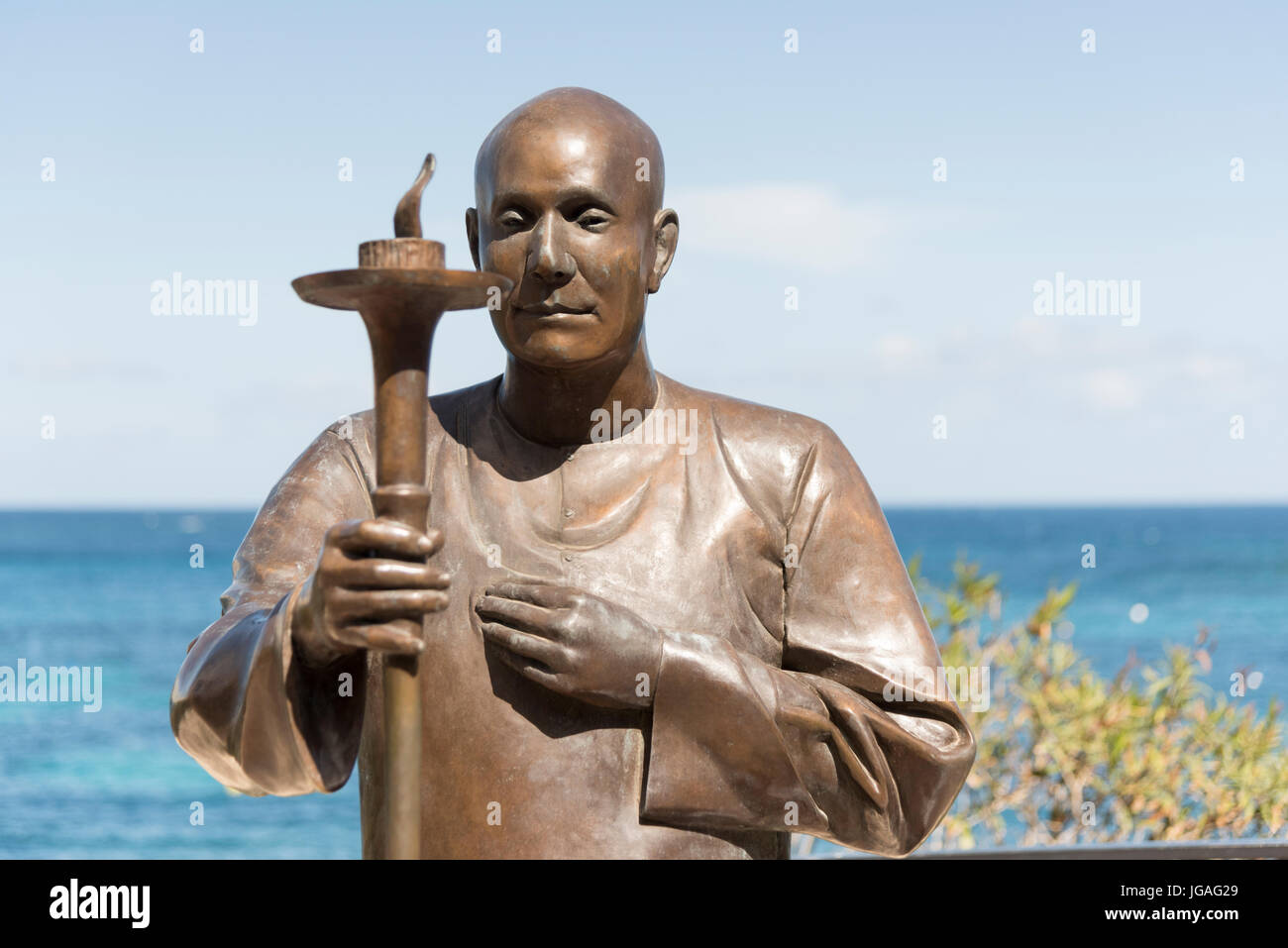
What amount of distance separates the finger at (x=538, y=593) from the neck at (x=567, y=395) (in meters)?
0.47

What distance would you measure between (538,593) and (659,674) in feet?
1.06

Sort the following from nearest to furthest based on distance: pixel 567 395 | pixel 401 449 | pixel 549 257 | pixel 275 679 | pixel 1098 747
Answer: pixel 401 449 < pixel 275 679 < pixel 549 257 < pixel 567 395 < pixel 1098 747

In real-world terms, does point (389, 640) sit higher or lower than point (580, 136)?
lower

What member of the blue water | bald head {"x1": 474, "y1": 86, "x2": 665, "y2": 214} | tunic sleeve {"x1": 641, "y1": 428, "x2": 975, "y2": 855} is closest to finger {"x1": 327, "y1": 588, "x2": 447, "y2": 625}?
tunic sleeve {"x1": 641, "y1": 428, "x2": 975, "y2": 855}

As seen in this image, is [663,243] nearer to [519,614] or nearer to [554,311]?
[554,311]

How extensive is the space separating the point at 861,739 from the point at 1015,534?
68.2m

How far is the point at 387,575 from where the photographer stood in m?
3.17

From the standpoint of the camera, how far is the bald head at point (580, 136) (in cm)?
396

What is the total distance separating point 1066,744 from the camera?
8.77 meters

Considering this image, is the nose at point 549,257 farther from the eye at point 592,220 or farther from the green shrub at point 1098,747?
the green shrub at point 1098,747

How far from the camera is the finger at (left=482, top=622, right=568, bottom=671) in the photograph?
3.77 meters

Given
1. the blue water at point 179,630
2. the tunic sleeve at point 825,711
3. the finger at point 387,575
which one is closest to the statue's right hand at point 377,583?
the finger at point 387,575

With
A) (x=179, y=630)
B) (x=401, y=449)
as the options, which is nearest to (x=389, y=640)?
(x=401, y=449)

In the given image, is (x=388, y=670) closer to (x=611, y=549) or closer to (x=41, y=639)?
(x=611, y=549)
